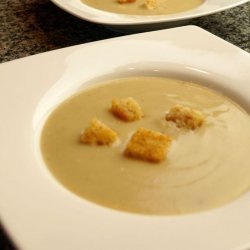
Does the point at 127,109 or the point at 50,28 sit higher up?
the point at 127,109

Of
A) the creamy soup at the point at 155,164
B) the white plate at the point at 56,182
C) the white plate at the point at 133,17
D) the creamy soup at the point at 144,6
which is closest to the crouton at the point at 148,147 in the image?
the creamy soup at the point at 155,164

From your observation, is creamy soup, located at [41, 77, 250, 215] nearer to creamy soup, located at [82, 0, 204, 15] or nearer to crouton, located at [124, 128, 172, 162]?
crouton, located at [124, 128, 172, 162]

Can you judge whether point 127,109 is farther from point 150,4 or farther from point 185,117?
point 150,4

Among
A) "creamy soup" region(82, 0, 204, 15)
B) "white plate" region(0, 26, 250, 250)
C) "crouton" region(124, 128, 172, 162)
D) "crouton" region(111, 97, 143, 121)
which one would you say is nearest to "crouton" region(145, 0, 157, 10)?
"creamy soup" region(82, 0, 204, 15)

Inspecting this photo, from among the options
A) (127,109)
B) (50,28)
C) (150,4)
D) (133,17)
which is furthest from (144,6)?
(127,109)

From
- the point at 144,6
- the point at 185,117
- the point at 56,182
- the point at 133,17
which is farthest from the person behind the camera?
the point at 144,6

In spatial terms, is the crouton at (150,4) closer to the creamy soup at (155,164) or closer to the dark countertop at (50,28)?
the dark countertop at (50,28)

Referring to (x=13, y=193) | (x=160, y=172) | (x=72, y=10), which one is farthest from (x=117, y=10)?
(x=13, y=193)
